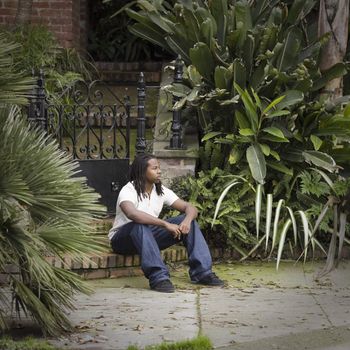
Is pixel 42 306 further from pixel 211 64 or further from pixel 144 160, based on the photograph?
pixel 211 64

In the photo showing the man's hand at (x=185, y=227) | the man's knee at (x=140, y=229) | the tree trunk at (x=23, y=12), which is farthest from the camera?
the tree trunk at (x=23, y=12)

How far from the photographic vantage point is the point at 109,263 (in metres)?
9.63

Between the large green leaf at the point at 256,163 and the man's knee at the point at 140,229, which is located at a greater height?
the large green leaf at the point at 256,163

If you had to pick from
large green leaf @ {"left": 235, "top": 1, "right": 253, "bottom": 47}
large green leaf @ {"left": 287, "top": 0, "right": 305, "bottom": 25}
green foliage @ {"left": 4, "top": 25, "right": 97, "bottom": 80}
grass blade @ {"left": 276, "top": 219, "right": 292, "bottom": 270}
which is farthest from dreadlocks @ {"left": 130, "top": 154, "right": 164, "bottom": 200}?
green foliage @ {"left": 4, "top": 25, "right": 97, "bottom": 80}

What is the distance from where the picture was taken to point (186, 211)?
375 inches

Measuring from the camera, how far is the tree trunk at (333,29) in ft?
36.1

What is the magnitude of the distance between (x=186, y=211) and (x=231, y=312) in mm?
1349

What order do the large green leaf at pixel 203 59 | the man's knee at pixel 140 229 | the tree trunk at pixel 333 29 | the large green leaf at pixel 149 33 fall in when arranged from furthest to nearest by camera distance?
the large green leaf at pixel 149 33
the tree trunk at pixel 333 29
the large green leaf at pixel 203 59
the man's knee at pixel 140 229

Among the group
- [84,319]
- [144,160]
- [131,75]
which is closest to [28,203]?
[84,319]

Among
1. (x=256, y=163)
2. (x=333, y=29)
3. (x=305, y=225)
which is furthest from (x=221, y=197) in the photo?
(x=333, y=29)

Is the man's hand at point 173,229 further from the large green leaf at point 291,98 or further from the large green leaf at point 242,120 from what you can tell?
the large green leaf at point 291,98

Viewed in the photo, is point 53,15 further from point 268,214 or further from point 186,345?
point 186,345

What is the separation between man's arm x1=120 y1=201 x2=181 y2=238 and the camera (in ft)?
30.2

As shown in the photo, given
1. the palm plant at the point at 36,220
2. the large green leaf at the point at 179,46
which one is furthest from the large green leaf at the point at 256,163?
the palm plant at the point at 36,220
